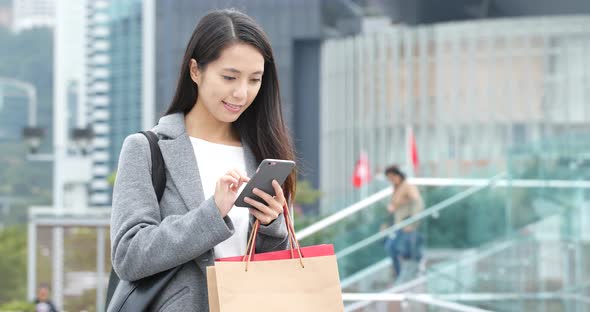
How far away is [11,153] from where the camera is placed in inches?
2557

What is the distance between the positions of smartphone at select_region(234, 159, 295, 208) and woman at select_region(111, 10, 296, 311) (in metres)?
0.02

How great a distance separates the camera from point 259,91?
2686 mm

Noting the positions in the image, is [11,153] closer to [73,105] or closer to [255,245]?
[73,105]

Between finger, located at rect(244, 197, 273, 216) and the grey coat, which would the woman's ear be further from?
finger, located at rect(244, 197, 273, 216)

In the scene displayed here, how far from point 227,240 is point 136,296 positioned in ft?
Result: 0.87

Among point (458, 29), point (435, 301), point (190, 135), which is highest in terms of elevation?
point (458, 29)

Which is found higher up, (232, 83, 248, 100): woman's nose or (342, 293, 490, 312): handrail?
(232, 83, 248, 100): woman's nose

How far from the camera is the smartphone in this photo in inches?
91.0

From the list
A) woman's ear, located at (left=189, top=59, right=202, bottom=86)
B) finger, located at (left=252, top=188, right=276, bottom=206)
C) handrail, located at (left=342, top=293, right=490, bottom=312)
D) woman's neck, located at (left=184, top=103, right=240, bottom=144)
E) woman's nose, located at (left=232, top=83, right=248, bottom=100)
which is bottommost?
handrail, located at (left=342, top=293, right=490, bottom=312)

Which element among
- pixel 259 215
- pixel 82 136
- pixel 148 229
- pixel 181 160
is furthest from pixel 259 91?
pixel 82 136

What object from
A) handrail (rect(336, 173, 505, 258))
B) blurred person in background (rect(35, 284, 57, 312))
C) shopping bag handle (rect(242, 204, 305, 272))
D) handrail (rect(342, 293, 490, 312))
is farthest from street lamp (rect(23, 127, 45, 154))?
shopping bag handle (rect(242, 204, 305, 272))

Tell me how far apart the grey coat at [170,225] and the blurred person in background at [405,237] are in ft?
23.7

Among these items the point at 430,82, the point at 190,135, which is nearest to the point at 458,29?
the point at 430,82

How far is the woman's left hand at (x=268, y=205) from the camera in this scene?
94.0 inches
